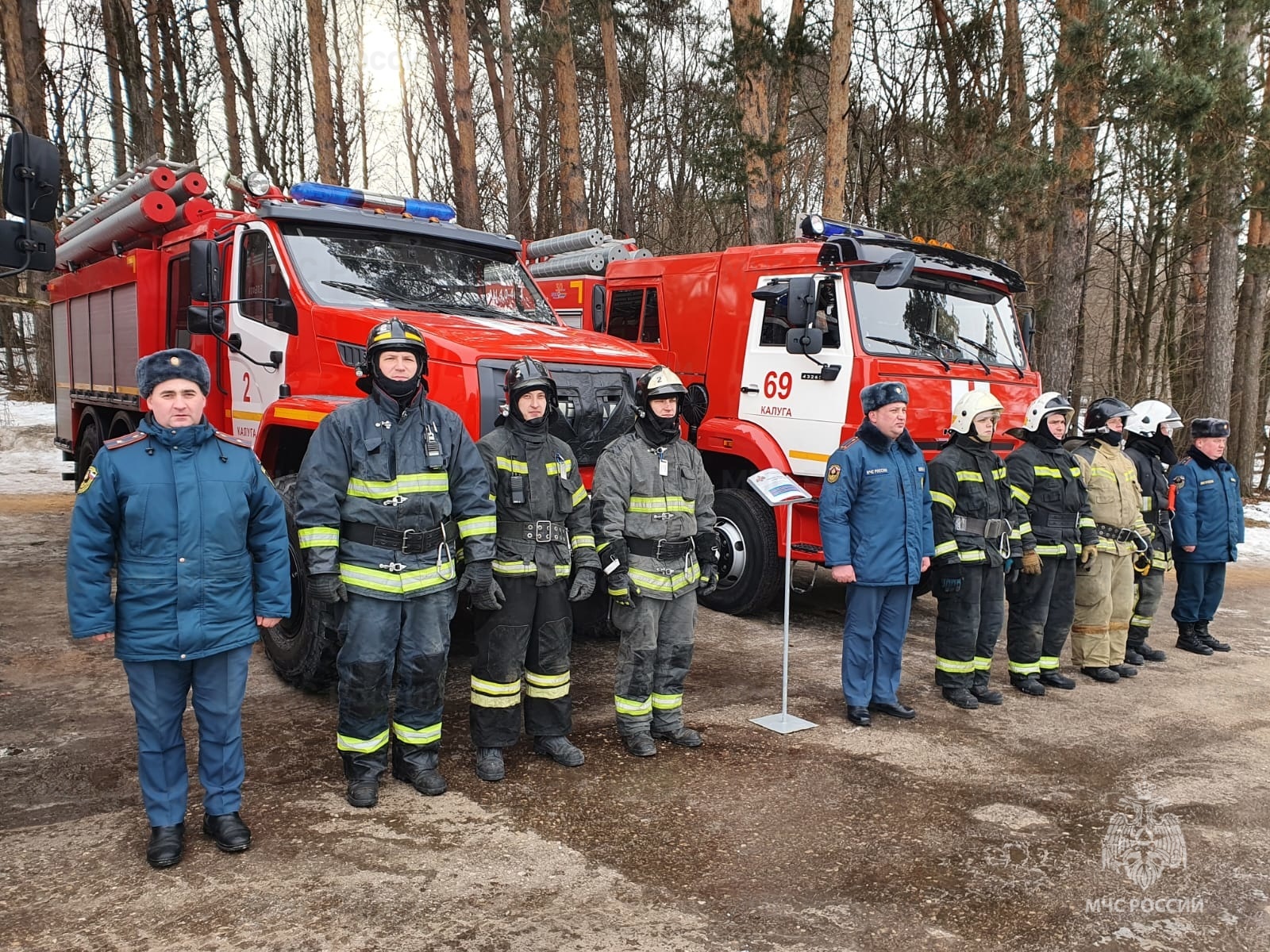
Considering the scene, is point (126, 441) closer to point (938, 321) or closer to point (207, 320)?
point (207, 320)

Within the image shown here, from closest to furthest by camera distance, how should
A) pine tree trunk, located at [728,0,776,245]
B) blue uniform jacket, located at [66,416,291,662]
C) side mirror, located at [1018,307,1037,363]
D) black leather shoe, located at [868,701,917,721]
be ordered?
blue uniform jacket, located at [66,416,291,662], black leather shoe, located at [868,701,917,721], side mirror, located at [1018,307,1037,363], pine tree trunk, located at [728,0,776,245]

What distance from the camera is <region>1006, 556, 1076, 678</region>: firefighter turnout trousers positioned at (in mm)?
6074

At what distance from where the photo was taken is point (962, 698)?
18.9 feet

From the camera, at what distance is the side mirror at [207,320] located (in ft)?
20.3

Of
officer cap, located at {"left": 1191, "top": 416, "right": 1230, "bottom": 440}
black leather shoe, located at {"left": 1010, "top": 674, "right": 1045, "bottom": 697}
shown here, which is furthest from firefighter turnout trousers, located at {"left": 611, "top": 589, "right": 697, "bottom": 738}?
officer cap, located at {"left": 1191, "top": 416, "right": 1230, "bottom": 440}

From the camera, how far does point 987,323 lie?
768 centimetres

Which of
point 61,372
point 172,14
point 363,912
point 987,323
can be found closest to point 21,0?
point 172,14

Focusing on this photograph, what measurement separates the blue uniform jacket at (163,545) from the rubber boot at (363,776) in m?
0.82

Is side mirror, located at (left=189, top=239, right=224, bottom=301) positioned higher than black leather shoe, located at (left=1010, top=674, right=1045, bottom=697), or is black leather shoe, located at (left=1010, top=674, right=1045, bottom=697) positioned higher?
side mirror, located at (left=189, top=239, right=224, bottom=301)

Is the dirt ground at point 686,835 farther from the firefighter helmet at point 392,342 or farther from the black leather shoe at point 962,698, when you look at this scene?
the firefighter helmet at point 392,342

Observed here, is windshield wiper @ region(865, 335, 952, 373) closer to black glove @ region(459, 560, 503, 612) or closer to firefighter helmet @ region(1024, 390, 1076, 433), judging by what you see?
firefighter helmet @ region(1024, 390, 1076, 433)

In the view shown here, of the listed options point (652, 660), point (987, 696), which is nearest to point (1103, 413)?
point (987, 696)

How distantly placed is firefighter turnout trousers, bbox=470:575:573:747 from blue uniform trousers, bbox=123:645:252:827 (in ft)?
3.65

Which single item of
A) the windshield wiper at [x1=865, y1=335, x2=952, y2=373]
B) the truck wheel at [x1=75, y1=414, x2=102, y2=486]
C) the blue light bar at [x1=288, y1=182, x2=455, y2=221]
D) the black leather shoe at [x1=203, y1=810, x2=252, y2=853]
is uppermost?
the blue light bar at [x1=288, y1=182, x2=455, y2=221]
